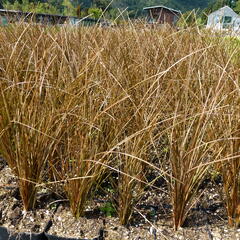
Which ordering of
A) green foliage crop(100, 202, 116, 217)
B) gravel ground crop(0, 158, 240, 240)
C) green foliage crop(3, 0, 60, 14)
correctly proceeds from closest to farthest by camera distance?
gravel ground crop(0, 158, 240, 240)
green foliage crop(100, 202, 116, 217)
green foliage crop(3, 0, 60, 14)

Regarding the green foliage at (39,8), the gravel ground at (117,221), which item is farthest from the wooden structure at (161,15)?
the gravel ground at (117,221)

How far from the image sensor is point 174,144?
1.11 metres

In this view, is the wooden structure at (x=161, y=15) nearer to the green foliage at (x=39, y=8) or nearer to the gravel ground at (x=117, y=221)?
the green foliage at (x=39, y=8)

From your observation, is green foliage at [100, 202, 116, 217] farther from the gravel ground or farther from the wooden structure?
the wooden structure

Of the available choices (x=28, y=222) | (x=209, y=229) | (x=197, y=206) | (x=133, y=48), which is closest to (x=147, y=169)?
(x=197, y=206)

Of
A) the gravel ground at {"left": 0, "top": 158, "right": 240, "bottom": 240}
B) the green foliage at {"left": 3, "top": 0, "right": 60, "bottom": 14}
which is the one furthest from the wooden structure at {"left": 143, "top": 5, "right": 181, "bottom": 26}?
the gravel ground at {"left": 0, "top": 158, "right": 240, "bottom": 240}

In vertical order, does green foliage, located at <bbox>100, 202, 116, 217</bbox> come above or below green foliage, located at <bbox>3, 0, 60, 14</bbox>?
below

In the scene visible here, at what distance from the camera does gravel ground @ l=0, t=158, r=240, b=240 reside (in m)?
1.09

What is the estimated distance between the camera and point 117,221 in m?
1.16

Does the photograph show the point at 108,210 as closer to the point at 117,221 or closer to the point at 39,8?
the point at 117,221

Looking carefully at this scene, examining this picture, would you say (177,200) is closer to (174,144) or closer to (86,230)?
(174,144)

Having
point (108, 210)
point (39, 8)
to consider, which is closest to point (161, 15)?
A: point (39, 8)

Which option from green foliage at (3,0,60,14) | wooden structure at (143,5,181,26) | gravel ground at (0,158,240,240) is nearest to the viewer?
gravel ground at (0,158,240,240)

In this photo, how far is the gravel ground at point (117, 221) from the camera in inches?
43.0
